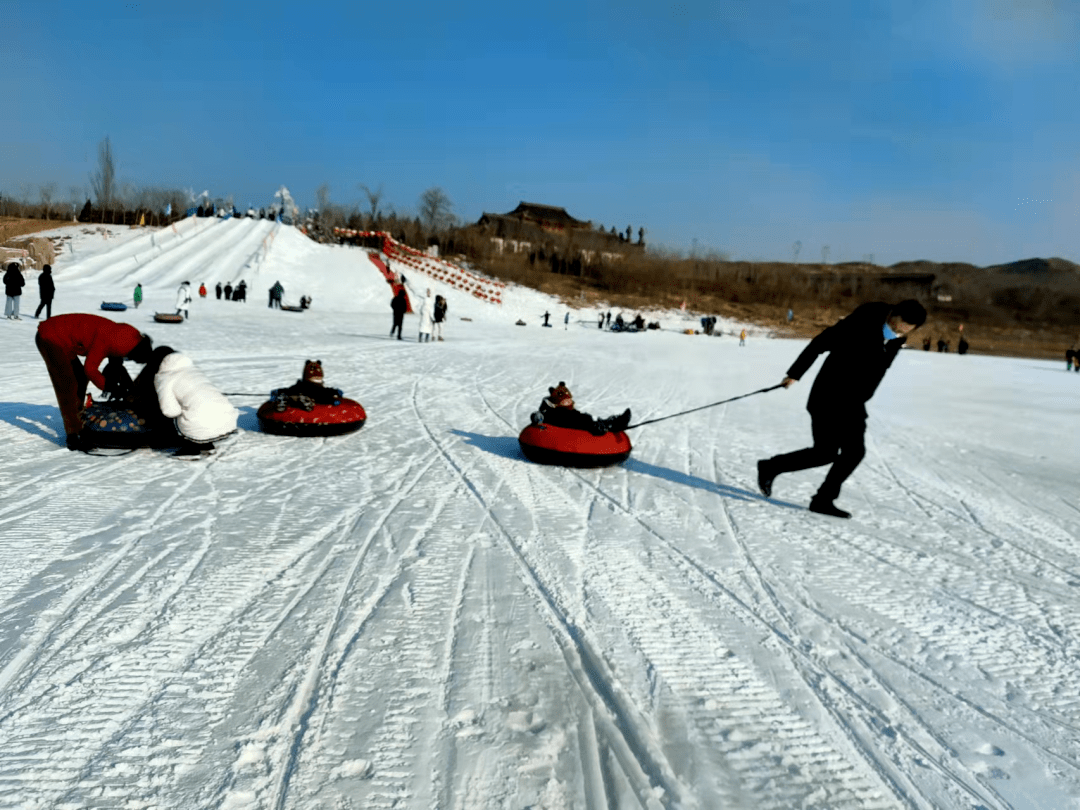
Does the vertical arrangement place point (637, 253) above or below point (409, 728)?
above

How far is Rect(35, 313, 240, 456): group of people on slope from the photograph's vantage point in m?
6.35

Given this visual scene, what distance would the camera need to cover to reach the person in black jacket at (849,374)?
17.7ft

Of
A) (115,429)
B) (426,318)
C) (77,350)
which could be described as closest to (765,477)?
(115,429)

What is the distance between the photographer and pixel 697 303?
177ft

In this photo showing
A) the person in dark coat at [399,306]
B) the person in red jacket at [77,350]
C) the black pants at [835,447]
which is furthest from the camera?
the person in dark coat at [399,306]

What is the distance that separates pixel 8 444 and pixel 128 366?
5.82m

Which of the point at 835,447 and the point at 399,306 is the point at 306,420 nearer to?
the point at 835,447

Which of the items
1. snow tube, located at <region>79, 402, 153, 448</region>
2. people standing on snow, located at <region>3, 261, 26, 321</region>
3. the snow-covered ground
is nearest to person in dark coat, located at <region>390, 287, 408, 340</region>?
people standing on snow, located at <region>3, 261, 26, 321</region>

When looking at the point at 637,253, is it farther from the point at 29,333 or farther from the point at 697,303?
the point at 29,333

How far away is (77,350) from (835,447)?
20.6 ft

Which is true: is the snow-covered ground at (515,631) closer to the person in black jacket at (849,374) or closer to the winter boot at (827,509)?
the winter boot at (827,509)

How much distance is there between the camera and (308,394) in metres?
7.82

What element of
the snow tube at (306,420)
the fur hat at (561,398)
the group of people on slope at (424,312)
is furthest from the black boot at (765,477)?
the group of people on slope at (424,312)

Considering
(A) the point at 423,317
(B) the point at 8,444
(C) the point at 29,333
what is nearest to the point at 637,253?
(A) the point at 423,317
